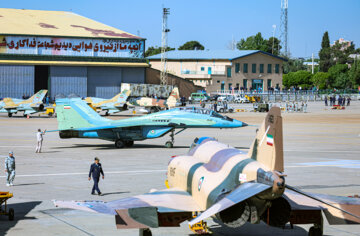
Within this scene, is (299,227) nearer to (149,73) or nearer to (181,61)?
(149,73)

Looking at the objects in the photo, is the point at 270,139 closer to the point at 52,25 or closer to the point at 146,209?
the point at 146,209

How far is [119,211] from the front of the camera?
11805 mm

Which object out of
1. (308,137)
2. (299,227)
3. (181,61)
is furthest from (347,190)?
(181,61)

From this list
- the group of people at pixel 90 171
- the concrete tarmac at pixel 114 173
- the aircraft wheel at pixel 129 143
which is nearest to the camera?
the concrete tarmac at pixel 114 173

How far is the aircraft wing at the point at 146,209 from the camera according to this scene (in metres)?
11.7

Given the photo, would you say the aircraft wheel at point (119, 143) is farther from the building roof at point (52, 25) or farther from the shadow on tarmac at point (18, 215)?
the building roof at point (52, 25)

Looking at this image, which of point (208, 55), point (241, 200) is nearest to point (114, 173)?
point (241, 200)

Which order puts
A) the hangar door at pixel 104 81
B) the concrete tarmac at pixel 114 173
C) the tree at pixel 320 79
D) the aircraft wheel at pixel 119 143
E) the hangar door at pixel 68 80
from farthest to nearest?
1. the tree at pixel 320 79
2. the hangar door at pixel 104 81
3. the hangar door at pixel 68 80
4. the aircraft wheel at pixel 119 143
5. the concrete tarmac at pixel 114 173

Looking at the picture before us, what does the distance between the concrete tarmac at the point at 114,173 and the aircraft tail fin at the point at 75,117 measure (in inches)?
67.0

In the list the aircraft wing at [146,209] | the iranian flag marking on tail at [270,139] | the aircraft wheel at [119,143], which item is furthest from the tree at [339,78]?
the iranian flag marking on tail at [270,139]

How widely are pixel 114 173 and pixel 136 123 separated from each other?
29.0 feet

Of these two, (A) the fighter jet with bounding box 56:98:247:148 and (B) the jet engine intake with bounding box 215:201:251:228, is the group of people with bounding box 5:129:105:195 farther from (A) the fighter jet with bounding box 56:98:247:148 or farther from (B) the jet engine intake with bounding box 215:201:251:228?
(A) the fighter jet with bounding box 56:98:247:148

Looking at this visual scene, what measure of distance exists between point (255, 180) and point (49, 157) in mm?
20751

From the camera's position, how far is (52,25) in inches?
3561
